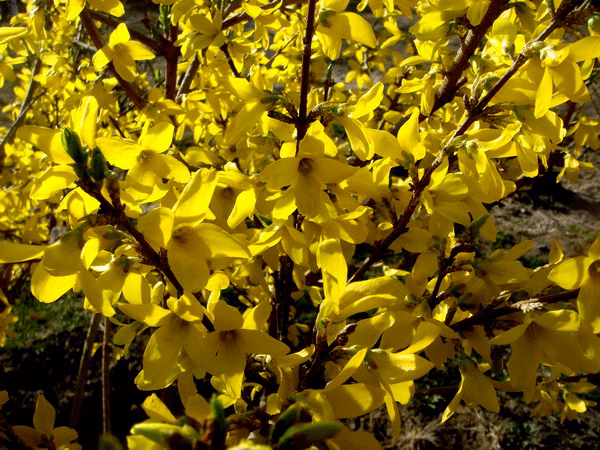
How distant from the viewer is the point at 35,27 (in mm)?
1668

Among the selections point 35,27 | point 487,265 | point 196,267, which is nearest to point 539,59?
point 487,265

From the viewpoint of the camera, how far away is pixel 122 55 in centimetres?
148

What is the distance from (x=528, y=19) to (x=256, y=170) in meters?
Answer: 1.30

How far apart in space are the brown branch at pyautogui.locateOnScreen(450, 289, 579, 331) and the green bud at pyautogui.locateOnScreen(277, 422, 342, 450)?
1.95 ft

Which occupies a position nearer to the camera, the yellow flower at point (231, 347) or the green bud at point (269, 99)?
the yellow flower at point (231, 347)

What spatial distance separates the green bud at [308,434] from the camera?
1.61 feet

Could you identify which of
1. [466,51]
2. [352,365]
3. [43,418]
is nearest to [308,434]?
[352,365]

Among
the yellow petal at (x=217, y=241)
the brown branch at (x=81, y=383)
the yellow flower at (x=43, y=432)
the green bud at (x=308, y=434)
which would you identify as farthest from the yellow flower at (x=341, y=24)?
the brown branch at (x=81, y=383)

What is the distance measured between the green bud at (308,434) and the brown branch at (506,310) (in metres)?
0.59

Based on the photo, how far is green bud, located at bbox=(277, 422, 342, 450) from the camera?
49cm

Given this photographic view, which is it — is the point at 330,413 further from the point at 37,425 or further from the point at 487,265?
the point at 37,425

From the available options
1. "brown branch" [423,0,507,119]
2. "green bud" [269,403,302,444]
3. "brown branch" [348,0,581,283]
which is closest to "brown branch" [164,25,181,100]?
"brown branch" [423,0,507,119]

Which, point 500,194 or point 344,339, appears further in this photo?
point 500,194

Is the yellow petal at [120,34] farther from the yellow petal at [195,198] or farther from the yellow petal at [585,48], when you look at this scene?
the yellow petal at [585,48]
